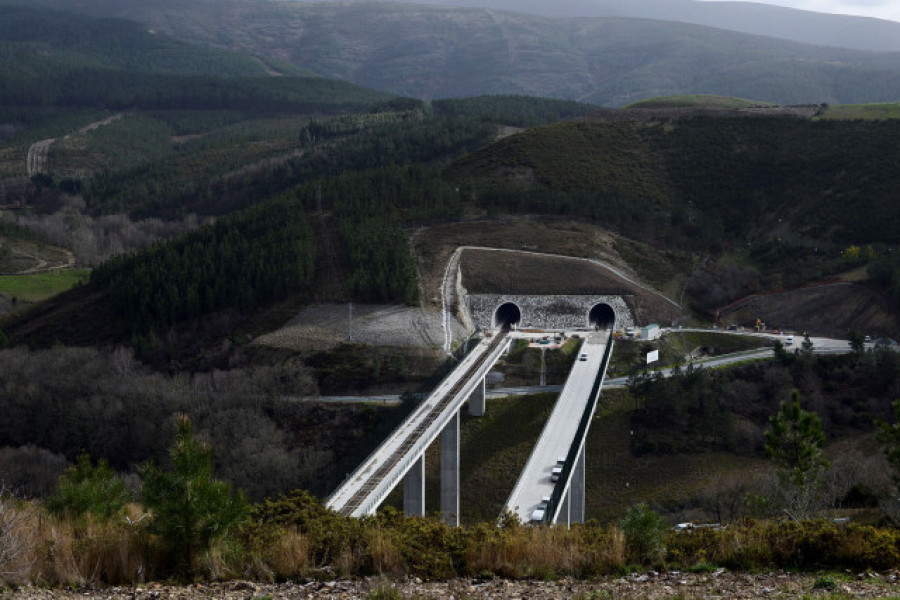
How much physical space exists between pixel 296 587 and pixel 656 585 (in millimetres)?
8072

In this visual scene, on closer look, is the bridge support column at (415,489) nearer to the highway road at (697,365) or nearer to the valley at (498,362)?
the valley at (498,362)

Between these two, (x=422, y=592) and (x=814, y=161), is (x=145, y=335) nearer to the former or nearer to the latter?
(x=422, y=592)

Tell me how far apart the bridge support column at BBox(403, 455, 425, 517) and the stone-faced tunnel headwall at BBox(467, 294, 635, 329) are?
29.2 meters

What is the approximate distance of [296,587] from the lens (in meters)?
20.8

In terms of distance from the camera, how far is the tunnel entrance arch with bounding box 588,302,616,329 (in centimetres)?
7638

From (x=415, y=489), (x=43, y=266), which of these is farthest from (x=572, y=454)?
(x=43, y=266)

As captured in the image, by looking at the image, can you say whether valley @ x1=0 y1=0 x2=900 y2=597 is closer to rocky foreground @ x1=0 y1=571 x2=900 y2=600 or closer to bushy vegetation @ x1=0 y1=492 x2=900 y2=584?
bushy vegetation @ x1=0 y1=492 x2=900 y2=584

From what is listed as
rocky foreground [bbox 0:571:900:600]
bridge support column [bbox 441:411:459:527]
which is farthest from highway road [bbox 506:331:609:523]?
rocky foreground [bbox 0:571:900:600]

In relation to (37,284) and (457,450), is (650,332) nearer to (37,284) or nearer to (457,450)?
(457,450)

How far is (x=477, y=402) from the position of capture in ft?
200

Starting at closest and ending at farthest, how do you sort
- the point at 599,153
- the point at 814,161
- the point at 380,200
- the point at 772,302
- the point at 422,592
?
the point at 422,592, the point at 772,302, the point at 380,200, the point at 814,161, the point at 599,153

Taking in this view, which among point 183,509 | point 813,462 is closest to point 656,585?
point 183,509

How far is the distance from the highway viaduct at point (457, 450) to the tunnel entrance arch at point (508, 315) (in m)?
2.88

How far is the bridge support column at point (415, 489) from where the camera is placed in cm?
4491
